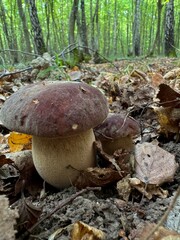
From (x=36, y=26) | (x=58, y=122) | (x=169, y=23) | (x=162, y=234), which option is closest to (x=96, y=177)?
(x=58, y=122)

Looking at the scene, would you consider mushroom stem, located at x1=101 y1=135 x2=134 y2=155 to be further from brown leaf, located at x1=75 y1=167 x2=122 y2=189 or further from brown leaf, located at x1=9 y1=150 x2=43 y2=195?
brown leaf, located at x1=9 y1=150 x2=43 y2=195

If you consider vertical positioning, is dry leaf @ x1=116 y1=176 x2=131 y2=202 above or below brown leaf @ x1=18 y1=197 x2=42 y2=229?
below

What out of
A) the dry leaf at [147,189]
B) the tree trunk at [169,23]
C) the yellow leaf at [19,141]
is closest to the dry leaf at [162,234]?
the dry leaf at [147,189]

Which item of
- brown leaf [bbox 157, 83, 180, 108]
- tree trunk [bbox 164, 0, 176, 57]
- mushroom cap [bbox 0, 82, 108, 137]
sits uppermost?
mushroom cap [bbox 0, 82, 108, 137]

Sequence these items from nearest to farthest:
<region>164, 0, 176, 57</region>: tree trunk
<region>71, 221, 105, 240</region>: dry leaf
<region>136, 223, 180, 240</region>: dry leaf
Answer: <region>136, 223, 180, 240</region>: dry leaf < <region>71, 221, 105, 240</region>: dry leaf < <region>164, 0, 176, 57</region>: tree trunk

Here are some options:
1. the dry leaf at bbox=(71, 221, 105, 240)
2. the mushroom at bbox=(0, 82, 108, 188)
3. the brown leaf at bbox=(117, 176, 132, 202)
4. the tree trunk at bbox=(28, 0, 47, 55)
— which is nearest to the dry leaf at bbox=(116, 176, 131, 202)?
the brown leaf at bbox=(117, 176, 132, 202)

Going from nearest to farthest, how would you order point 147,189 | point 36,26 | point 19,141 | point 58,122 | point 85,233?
point 85,233 < point 58,122 < point 147,189 < point 19,141 < point 36,26

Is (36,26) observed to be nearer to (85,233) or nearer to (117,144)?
(117,144)
